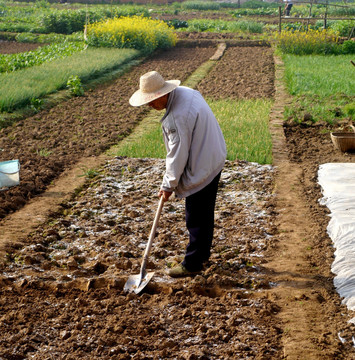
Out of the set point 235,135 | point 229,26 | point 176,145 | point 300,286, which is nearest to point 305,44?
point 229,26

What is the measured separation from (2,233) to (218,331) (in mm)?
2594

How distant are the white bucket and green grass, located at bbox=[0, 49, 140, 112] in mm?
3997

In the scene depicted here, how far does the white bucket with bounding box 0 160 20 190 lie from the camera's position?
6.20 meters

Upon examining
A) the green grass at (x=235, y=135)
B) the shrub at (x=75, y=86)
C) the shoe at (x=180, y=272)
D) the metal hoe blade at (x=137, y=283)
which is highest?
the shrub at (x=75, y=86)

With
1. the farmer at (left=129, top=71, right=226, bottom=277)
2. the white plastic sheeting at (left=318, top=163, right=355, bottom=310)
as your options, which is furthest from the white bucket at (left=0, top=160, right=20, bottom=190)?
the white plastic sheeting at (left=318, top=163, right=355, bottom=310)

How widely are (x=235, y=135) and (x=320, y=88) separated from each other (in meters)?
4.38

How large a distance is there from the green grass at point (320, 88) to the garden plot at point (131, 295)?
13.1 feet

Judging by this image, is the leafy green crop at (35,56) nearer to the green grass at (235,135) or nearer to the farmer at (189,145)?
the green grass at (235,135)

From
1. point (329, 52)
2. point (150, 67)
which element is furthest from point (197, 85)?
point (329, 52)

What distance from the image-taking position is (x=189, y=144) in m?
4.04

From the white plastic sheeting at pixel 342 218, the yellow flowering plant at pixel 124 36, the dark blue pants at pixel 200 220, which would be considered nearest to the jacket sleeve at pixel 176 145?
the dark blue pants at pixel 200 220

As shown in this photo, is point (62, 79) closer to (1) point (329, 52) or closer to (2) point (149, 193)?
(2) point (149, 193)

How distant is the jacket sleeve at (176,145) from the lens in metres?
3.93

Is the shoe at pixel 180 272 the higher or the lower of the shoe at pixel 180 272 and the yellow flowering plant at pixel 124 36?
the lower
